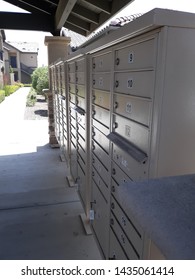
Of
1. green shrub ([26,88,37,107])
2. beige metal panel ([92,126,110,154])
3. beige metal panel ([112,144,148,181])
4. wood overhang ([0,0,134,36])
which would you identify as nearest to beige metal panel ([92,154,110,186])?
beige metal panel ([92,126,110,154])

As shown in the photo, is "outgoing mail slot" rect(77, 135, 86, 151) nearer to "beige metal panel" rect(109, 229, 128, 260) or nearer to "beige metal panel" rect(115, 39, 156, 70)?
"beige metal panel" rect(109, 229, 128, 260)

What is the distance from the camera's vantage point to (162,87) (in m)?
1.29

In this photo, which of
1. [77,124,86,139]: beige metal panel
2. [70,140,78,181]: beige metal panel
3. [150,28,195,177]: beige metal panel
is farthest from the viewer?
[70,140,78,181]: beige metal panel

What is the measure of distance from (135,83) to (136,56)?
165 millimetres

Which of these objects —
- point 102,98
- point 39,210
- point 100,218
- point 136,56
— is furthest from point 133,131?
point 39,210

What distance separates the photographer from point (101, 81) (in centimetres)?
238

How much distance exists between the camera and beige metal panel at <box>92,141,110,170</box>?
2.31 m

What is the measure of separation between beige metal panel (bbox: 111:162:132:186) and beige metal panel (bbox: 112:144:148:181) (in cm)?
4

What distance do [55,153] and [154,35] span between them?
233 inches

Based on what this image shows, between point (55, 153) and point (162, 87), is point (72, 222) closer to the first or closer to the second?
point (162, 87)

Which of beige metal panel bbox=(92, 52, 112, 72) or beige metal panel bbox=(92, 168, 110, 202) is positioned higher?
beige metal panel bbox=(92, 52, 112, 72)

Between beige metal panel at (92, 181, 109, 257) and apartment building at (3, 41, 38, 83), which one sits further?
apartment building at (3, 41, 38, 83)

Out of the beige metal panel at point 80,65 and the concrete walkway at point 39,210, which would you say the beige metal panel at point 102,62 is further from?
the concrete walkway at point 39,210
